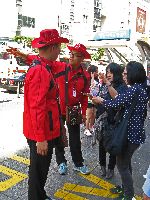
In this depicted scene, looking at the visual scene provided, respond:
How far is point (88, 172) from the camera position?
14.0ft

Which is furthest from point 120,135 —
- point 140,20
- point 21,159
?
point 140,20

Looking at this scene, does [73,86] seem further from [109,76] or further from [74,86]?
[109,76]

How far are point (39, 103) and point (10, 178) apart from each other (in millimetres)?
1737

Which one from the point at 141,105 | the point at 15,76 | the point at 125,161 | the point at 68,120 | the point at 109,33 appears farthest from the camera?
the point at 15,76

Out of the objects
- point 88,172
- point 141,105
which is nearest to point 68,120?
point 88,172

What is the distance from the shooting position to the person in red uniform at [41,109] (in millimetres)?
2701

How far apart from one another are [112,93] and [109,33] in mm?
7142

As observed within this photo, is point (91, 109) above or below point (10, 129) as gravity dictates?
above

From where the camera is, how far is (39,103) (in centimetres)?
269

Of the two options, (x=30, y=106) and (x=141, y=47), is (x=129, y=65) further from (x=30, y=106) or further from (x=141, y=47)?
(x=141, y=47)

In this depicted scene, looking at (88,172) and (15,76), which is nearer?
(88,172)

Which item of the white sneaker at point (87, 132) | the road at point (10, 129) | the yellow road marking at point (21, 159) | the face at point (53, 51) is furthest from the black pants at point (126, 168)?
the white sneaker at point (87, 132)

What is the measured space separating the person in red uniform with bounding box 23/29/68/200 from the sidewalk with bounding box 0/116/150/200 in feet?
1.74

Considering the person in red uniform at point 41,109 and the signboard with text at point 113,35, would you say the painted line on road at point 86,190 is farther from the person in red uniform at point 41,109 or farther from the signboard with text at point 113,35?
the signboard with text at point 113,35
